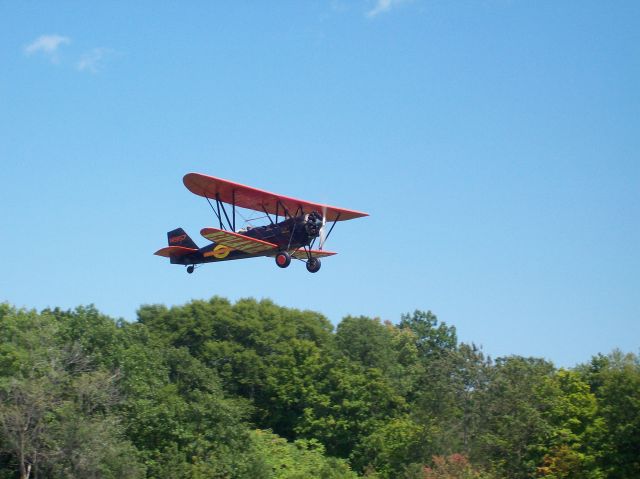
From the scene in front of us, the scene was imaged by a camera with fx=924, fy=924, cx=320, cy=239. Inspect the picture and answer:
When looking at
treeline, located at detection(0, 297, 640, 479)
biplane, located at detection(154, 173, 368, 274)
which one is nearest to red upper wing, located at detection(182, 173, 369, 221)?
biplane, located at detection(154, 173, 368, 274)

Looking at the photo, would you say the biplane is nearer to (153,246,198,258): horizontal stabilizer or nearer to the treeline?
(153,246,198,258): horizontal stabilizer

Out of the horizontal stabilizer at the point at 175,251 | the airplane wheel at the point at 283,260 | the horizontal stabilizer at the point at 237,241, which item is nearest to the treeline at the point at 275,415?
the horizontal stabilizer at the point at 175,251

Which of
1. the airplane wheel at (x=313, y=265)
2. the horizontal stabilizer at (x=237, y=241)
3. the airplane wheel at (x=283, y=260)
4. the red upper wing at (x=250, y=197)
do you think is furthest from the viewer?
→ the airplane wheel at (x=313, y=265)

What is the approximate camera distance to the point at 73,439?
1544 inches

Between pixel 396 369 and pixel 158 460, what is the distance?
96.7ft

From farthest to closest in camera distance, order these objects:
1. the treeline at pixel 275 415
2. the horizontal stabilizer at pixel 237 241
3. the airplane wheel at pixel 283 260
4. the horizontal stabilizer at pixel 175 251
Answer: the treeline at pixel 275 415 < the horizontal stabilizer at pixel 175 251 < the airplane wheel at pixel 283 260 < the horizontal stabilizer at pixel 237 241

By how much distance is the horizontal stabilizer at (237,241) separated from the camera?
30.5 metres

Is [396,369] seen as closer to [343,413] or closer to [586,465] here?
[343,413]

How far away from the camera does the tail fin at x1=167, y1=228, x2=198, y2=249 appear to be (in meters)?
36.2

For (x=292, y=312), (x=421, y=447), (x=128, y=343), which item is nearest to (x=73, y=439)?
(x=128, y=343)

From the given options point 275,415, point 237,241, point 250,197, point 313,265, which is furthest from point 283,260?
point 275,415

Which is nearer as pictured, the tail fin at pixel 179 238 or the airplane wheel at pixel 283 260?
the airplane wheel at pixel 283 260

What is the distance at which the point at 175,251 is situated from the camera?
35750 millimetres

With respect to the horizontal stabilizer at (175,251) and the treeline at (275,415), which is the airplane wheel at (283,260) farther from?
the treeline at (275,415)
